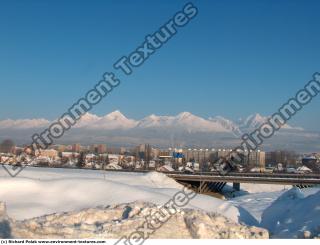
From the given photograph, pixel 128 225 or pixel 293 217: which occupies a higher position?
pixel 128 225

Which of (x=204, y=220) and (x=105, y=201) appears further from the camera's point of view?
(x=105, y=201)

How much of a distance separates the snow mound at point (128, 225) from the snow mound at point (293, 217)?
1.64 meters

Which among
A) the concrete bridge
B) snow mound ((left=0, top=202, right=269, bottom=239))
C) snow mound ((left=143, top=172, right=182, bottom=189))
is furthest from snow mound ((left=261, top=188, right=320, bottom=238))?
the concrete bridge

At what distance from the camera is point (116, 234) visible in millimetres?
12695

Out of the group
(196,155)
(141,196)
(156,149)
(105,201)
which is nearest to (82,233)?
(105,201)

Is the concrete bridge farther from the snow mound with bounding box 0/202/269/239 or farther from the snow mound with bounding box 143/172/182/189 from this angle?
the snow mound with bounding box 0/202/269/239

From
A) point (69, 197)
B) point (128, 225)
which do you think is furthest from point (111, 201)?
point (128, 225)

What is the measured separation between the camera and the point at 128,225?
13.3 m

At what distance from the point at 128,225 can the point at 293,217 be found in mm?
7576

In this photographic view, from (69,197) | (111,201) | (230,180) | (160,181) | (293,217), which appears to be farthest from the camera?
(230,180)

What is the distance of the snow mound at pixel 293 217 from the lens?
14641 mm

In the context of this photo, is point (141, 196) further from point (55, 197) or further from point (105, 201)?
point (55, 197)

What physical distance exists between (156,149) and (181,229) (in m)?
119

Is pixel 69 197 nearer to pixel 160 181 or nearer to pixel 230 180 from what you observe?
pixel 160 181
